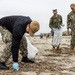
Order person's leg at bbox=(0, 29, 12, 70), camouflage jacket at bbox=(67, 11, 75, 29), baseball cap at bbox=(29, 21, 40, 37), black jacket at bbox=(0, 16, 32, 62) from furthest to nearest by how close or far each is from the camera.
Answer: camouflage jacket at bbox=(67, 11, 75, 29) < person's leg at bbox=(0, 29, 12, 70) < black jacket at bbox=(0, 16, 32, 62) < baseball cap at bbox=(29, 21, 40, 37)

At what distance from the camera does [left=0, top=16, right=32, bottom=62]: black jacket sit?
9375 mm

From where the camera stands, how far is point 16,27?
940 cm

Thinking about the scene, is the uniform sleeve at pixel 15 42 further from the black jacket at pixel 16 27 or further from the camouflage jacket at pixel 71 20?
the camouflage jacket at pixel 71 20

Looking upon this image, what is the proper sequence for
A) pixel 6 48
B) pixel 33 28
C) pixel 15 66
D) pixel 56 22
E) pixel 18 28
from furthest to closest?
pixel 56 22 < pixel 6 48 < pixel 15 66 < pixel 18 28 < pixel 33 28

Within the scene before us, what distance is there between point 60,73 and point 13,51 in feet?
4.43

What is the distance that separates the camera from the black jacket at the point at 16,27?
9.38 meters

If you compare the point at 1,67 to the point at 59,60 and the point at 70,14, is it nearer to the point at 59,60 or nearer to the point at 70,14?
the point at 59,60

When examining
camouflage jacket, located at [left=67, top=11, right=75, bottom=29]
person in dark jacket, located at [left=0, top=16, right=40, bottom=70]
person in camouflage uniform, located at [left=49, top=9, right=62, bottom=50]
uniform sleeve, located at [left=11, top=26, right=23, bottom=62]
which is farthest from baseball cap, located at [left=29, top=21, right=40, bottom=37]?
person in camouflage uniform, located at [left=49, top=9, right=62, bottom=50]

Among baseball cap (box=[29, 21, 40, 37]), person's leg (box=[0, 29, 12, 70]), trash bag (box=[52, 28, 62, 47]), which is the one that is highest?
baseball cap (box=[29, 21, 40, 37])

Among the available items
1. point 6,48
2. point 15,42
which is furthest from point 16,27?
point 6,48

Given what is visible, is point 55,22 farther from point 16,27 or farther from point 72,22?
point 16,27

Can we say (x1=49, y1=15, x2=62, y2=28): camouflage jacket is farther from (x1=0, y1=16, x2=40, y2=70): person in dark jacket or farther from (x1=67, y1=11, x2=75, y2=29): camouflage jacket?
(x1=0, y1=16, x2=40, y2=70): person in dark jacket

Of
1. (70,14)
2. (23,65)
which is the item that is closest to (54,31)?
(70,14)

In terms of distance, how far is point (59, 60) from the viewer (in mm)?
12766
